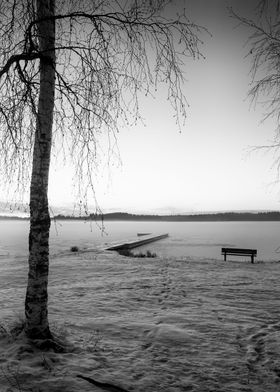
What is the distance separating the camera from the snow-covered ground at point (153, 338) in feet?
13.5

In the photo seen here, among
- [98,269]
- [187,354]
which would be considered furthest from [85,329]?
[98,269]

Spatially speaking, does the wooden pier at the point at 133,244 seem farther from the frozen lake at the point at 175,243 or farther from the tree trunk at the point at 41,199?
the tree trunk at the point at 41,199

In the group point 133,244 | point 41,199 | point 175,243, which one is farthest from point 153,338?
point 175,243

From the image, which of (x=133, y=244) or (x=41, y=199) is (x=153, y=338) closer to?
(x=41, y=199)

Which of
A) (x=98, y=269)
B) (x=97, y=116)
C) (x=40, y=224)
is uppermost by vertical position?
(x=97, y=116)

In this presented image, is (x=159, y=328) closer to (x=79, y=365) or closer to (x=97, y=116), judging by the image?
(x=79, y=365)

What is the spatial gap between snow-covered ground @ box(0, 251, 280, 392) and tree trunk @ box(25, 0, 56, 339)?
428 mm

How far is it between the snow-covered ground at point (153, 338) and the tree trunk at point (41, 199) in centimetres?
43

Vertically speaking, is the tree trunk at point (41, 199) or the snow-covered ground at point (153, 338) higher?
the tree trunk at point (41, 199)

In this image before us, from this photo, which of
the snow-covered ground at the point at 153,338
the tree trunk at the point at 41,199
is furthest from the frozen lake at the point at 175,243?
the snow-covered ground at the point at 153,338

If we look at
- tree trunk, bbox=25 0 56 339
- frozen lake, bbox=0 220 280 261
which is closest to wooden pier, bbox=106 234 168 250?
frozen lake, bbox=0 220 280 261

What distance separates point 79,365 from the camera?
444 cm

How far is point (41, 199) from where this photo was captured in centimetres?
501

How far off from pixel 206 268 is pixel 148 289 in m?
5.61
